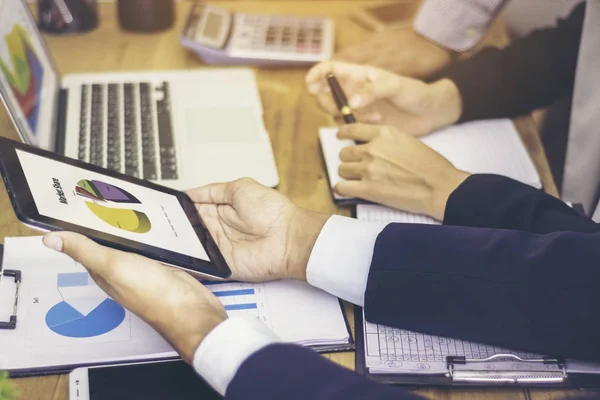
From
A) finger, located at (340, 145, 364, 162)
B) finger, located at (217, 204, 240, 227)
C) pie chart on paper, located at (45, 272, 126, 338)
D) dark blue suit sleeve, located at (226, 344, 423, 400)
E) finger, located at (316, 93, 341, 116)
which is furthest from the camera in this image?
finger, located at (316, 93, 341, 116)

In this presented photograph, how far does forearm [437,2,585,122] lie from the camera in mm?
1031

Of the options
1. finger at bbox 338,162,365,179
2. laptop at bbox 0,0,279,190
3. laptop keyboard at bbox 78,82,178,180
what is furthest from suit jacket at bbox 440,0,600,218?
laptop keyboard at bbox 78,82,178,180

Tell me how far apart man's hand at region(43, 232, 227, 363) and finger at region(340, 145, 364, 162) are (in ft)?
1.09

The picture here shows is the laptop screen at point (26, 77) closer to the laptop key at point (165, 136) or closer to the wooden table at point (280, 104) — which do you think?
the wooden table at point (280, 104)

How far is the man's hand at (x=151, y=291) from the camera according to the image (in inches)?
24.8

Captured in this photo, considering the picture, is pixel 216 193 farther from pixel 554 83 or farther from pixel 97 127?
pixel 554 83

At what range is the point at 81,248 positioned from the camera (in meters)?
0.63

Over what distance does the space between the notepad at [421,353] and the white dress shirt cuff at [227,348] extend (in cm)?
11

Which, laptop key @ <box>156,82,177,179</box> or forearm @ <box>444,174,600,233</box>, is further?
laptop key @ <box>156,82,177,179</box>

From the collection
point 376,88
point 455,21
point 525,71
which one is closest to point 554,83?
point 525,71

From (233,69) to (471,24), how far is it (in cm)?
40

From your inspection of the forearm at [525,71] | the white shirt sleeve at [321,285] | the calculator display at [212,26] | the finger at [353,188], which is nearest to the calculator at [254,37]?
the calculator display at [212,26]

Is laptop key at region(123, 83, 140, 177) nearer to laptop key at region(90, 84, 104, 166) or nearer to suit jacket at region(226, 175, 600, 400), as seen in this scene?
laptop key at region(90, 84, 104, 166)

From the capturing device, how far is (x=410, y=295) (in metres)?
0.69
